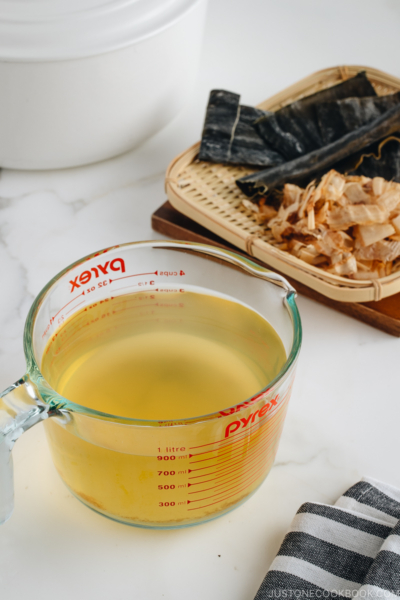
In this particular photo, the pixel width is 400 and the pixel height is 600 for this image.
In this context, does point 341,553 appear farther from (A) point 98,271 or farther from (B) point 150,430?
(A) point 98,271

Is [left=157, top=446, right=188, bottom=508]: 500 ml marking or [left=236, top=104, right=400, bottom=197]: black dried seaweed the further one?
[left=236, top=104, right=400, bottom=197]: black dried seaweed

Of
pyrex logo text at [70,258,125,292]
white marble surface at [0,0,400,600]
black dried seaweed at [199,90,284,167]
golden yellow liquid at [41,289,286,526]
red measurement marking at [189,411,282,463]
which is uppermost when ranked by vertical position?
black dried seaweed at [199,90,284,167]

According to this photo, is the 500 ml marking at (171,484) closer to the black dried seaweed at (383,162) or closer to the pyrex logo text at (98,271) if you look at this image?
the pyrex logo text at (98,271)

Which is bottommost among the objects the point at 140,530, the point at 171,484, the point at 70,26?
the point at 140,530

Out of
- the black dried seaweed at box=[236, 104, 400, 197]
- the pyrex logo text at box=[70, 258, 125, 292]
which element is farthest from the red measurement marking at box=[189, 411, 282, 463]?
the black dried seaweed at box=[236, 104, 400, 197]

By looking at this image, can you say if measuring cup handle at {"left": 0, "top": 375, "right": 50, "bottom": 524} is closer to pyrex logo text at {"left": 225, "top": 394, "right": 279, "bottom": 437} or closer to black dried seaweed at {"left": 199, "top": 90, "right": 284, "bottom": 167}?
pyrex logo text at {"left": 225, "top": 394, "right": 279, "bottom": 437}

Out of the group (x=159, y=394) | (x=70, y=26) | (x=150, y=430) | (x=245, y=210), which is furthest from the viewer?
(x=245, y=210)

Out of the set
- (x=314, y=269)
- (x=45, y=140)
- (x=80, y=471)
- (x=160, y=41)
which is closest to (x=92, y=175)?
(x=45, y=140)

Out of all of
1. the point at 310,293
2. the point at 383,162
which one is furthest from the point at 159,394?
the point at 383,162
